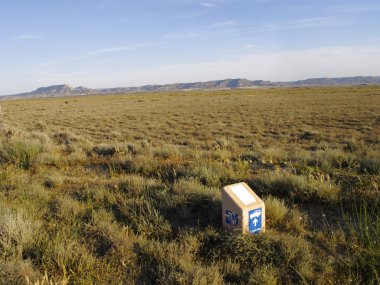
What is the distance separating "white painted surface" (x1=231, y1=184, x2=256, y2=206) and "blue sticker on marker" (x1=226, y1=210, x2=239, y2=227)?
178mm

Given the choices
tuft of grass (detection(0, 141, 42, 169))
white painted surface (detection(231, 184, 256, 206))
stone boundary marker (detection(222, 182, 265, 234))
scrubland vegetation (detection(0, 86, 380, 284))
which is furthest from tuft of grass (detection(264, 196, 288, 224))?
tuft of grass (detection(0, 141, 42, 169))

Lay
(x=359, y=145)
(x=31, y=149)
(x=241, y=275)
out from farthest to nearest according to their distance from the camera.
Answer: (x=359, y=145) → (x=31, y=149) → (x=241, y=275)

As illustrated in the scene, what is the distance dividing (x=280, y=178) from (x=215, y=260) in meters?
2.57

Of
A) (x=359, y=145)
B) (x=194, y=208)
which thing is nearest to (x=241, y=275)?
(x=194, y=208)

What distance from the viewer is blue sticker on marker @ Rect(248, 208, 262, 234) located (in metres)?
3.55

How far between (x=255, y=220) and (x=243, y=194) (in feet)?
0.99

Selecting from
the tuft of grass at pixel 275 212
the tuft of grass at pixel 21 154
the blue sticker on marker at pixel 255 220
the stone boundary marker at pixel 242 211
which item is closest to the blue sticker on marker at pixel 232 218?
the stone boundary marker at pixel 242 211

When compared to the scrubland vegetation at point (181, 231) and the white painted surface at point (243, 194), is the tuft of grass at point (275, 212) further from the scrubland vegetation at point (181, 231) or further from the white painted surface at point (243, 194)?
the white painted surface at point (243, 194)

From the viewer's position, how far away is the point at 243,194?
3.68 metres

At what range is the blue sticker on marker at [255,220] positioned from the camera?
3.55 meters

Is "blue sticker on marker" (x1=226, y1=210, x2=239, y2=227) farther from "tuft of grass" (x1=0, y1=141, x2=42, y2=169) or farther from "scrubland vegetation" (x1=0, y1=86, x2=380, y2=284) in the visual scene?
"tuft of grass" (x1=0, y1=141, x2=42, y2=169)

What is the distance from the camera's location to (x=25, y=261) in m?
3.15

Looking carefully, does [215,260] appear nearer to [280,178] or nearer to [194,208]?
[194,208]

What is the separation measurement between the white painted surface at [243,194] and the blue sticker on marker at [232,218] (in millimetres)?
178
